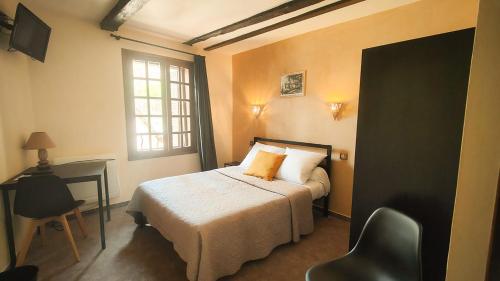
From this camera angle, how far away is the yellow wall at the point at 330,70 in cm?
221

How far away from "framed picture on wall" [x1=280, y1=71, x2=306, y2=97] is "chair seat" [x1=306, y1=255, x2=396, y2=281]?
2.28 m

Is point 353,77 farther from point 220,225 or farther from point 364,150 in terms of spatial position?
point 220,225

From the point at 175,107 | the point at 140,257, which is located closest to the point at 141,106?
the point at 175,107

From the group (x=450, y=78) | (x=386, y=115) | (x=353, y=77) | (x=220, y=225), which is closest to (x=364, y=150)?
(x=386, y=115)

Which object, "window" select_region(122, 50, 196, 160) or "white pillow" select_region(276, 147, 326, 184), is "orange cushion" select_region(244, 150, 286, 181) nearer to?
"white pillow" select_region(276, 147, 326, 184)

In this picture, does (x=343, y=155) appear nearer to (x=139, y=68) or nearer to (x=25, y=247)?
(x=139, y=68)

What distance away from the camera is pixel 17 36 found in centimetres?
191

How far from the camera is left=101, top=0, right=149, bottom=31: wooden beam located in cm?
228

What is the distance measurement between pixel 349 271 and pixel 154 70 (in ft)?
11.4

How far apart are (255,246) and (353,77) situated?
2.19m

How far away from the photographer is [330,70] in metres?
2.93

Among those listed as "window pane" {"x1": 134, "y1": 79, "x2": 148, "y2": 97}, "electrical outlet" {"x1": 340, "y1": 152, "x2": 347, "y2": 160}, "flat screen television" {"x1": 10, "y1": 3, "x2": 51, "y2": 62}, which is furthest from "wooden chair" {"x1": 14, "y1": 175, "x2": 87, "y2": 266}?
"electrical outlet" {"x1": 340, "y1": 152, "x2": 347, "y2": 160}

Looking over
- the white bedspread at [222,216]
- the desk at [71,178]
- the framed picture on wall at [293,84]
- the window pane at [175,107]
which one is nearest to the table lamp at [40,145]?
the desk at [71,178]

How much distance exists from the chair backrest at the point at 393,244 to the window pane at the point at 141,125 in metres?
3.13
